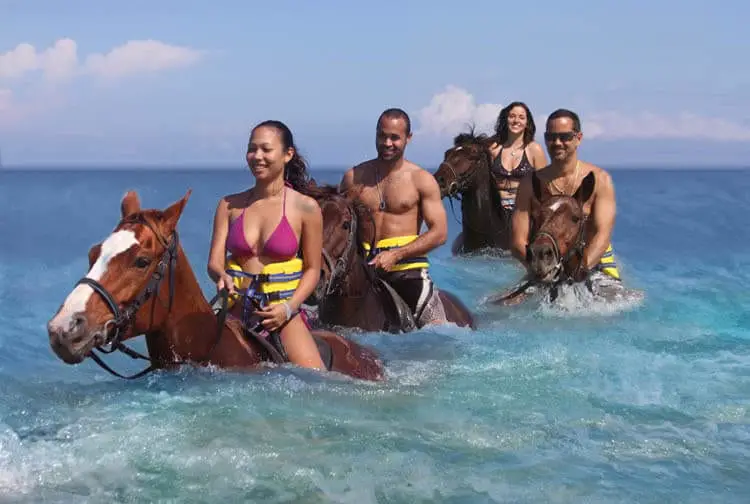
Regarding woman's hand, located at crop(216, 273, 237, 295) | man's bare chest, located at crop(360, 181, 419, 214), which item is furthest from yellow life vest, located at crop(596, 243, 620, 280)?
woman's hand, located at crop(216, 273, 237, 295)

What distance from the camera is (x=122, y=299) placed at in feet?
16.7

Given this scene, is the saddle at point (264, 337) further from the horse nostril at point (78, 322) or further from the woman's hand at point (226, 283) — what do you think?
the horse nostril at point (78, 322)

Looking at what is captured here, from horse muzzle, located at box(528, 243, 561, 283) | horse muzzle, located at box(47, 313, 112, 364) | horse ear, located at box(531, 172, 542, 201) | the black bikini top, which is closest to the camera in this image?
horse muzzle, located at box(47, 313, 112, 364)

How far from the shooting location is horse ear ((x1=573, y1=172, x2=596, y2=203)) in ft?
30.8

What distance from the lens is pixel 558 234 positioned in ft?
29.9

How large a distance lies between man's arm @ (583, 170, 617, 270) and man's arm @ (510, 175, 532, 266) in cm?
57

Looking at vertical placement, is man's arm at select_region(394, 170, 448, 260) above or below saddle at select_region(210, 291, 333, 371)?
above

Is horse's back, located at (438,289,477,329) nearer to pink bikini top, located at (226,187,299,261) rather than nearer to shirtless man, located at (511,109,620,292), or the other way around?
shirtless man, located at (511,109,620,292)

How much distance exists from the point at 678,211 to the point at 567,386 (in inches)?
1608

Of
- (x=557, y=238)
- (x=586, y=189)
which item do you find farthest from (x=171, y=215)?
(x=586, y=189)

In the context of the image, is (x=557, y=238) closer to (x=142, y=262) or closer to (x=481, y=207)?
(x=142, y=262)

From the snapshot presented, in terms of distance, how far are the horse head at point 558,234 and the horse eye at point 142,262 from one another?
4.26 metres

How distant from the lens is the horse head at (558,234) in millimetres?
8781

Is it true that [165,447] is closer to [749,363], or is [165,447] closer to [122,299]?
[122,299]
